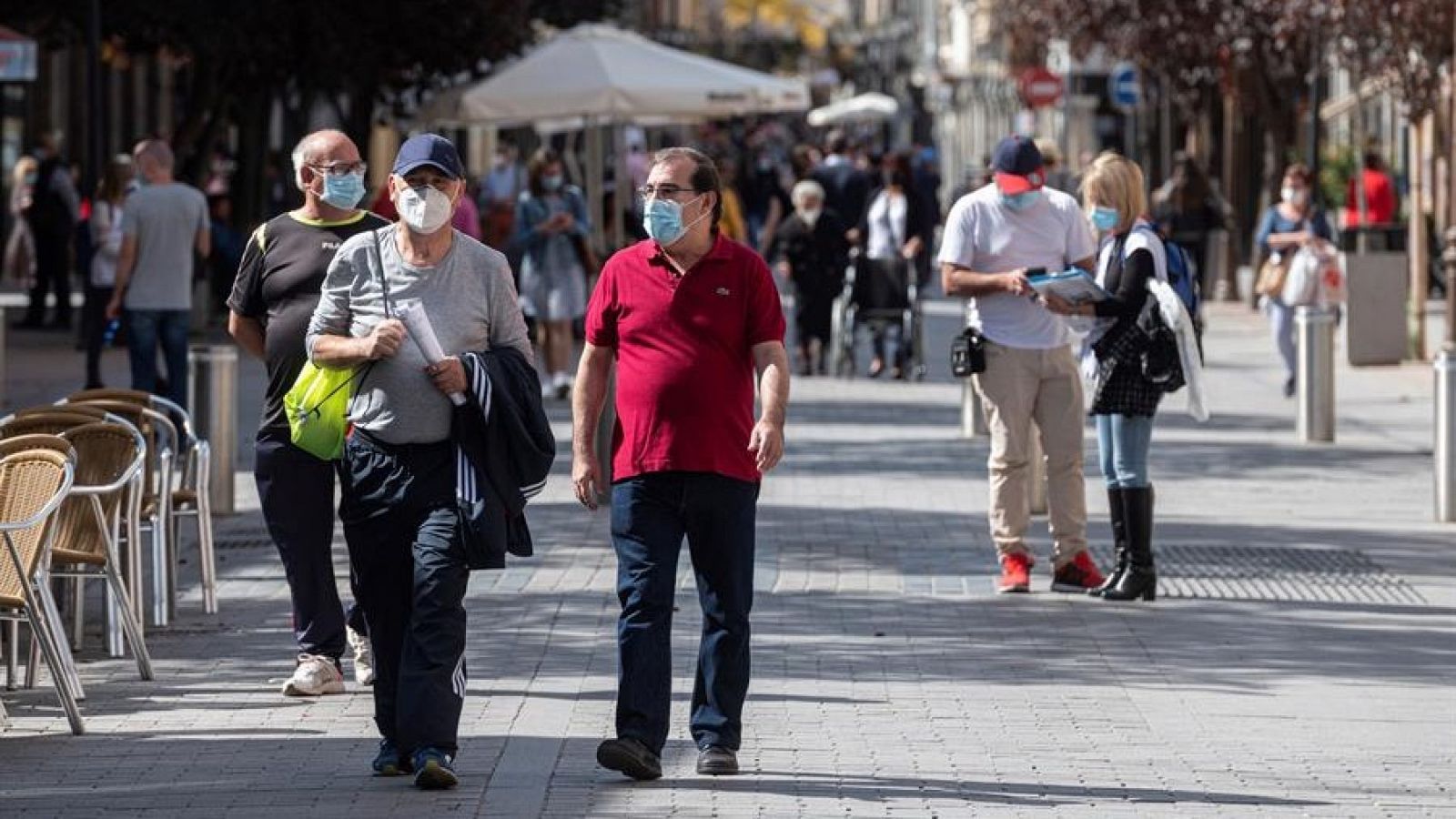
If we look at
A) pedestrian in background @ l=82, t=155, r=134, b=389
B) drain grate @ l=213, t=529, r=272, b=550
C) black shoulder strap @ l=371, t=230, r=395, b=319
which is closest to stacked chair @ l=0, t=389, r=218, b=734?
black shoulder strap @ l=371, t=230, r=395, b=319

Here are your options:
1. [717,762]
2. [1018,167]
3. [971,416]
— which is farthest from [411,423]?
[971,416]

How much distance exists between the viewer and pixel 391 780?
8.33 metres

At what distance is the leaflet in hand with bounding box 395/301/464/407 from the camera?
8.27 m

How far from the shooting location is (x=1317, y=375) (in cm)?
1955

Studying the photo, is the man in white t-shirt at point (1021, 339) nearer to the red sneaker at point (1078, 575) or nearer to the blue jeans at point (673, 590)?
the red sneaker at point (1078, 575)

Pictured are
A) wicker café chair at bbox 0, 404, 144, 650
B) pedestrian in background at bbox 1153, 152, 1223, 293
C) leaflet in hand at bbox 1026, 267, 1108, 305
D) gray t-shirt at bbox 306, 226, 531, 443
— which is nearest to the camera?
gray t-shirt at bbox 306, 226, 531, 443

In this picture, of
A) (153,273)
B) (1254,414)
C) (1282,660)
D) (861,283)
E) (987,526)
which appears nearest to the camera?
(1282,660)

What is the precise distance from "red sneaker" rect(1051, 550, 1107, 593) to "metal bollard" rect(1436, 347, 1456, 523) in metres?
3.07

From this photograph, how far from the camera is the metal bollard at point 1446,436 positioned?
49.1 feet

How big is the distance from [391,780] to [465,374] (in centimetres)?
108

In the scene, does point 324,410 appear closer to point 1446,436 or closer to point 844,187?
point 1446,436

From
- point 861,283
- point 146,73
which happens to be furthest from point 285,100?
point 146,73

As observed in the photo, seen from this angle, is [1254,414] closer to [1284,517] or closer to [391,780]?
[1284,517]

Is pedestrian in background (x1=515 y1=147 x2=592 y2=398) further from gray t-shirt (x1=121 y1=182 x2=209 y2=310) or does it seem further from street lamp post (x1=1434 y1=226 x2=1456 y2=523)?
street lamp post (x1=1434 y1=226 x2=1456 y2=523)
